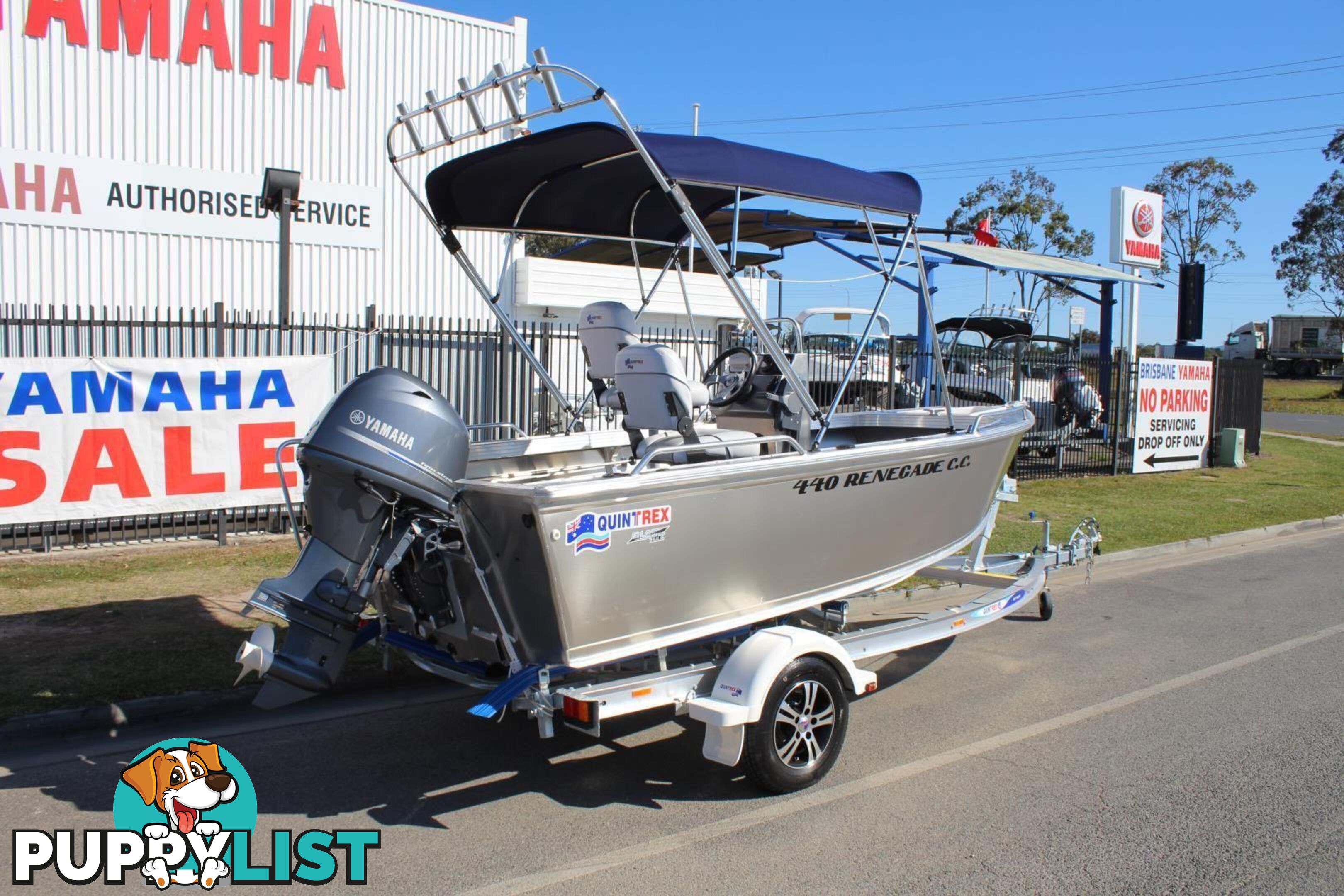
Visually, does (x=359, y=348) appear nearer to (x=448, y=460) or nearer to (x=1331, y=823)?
(x=448, y=460)

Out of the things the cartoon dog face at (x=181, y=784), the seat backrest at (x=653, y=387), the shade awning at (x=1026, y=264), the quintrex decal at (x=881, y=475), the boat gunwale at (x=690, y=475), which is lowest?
the cartoon dog face at (x=181, y=784)

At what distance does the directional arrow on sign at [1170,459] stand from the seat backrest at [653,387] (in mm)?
14661

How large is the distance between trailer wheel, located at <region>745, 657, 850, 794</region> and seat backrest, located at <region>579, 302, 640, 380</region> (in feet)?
7.54

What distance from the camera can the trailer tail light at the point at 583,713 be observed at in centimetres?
430

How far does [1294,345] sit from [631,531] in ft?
217

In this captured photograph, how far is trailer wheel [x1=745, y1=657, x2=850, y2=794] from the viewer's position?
463 centimetres

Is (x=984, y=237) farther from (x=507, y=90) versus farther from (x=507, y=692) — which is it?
(x=507, y=692)

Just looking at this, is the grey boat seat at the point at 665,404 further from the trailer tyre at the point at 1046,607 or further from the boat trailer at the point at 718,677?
the trailer tyre at the point at 1046,607

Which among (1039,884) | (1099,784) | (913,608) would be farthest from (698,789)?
(913,608)

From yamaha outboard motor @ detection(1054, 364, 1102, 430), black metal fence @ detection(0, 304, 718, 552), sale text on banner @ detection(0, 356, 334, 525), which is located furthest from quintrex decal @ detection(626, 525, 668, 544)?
yamaha outboard motor @ detection(1054, 364, 1102, 430)

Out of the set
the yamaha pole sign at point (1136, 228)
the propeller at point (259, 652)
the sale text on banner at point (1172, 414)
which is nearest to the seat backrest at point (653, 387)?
the propeller at point (259, 652)

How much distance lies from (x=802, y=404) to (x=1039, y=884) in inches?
100.0

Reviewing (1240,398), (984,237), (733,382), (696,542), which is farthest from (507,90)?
(984,237)

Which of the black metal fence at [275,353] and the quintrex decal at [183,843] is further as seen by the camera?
the black metal fence at [275,353]
